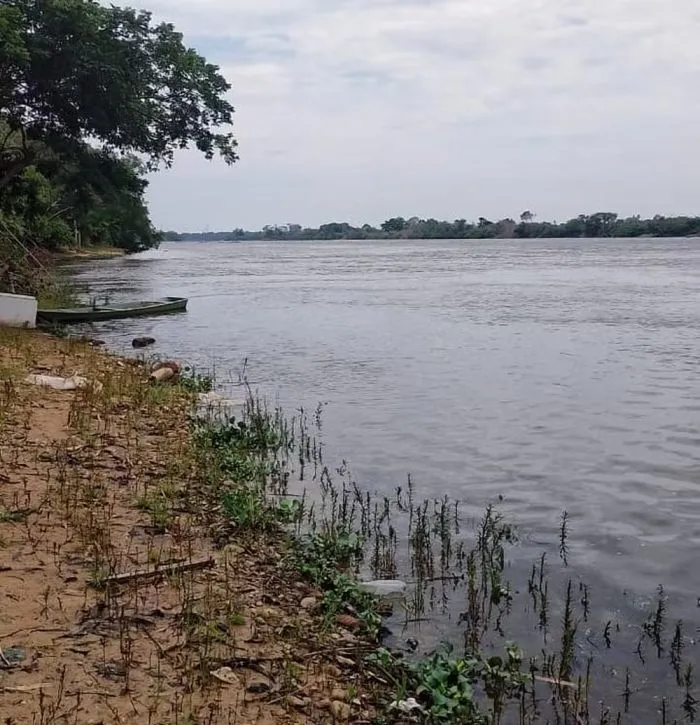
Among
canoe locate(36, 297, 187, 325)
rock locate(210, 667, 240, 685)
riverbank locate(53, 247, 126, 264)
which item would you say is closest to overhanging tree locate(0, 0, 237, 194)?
canoe locate(36, 297, 187, 325)

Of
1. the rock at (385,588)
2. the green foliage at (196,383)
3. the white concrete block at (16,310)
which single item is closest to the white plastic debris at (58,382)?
the green foliage at (196,383)

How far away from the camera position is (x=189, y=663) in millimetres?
4688

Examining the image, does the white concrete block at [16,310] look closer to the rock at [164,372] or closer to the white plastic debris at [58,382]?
the rock at [164,372]

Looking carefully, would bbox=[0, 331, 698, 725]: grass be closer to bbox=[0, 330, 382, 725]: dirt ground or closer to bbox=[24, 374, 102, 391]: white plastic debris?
bbox=[0, 330, 382, 725]: dirt ground

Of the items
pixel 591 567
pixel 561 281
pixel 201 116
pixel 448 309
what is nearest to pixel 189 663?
pixel 591 567

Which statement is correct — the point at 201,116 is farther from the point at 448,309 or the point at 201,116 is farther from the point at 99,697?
the point at 99,697

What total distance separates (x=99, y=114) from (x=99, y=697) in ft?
66.8

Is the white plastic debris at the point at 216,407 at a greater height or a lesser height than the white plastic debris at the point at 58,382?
lesser

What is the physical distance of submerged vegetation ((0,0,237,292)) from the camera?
20.5 m

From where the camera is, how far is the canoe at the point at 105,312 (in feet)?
75.5

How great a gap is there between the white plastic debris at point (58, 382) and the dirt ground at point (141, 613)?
3.49 m

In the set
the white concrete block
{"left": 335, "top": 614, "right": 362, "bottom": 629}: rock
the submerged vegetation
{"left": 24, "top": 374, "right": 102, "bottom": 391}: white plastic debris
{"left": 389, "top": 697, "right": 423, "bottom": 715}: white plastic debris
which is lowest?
{"left": 335, "top": 614, "right": 362, "bottom": 629}: rock

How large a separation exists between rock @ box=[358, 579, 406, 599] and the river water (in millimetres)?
1583

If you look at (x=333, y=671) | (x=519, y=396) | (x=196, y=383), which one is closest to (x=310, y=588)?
(x=333, y=671)
